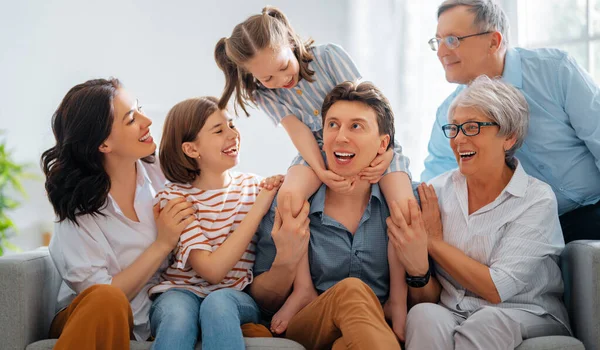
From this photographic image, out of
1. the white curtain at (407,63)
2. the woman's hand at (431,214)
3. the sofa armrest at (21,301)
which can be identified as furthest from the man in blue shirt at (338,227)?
the white curtain at (407,63)

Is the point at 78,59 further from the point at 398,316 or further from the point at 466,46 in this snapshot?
the point at 398,316

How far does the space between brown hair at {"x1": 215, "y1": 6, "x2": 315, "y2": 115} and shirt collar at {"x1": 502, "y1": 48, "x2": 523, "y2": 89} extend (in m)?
0.72

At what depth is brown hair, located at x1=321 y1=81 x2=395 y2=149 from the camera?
7.09 feet

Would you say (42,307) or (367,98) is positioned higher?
(367,98)

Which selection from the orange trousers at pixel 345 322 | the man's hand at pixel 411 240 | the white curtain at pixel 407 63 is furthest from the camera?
the white curtain at pixel 407 63

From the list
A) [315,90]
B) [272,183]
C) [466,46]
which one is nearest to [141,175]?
[272,183]

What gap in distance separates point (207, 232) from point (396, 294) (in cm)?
66

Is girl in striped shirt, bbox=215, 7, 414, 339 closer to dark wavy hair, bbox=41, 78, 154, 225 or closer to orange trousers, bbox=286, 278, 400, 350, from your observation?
orange trousers, bbox=286, 278, 400, 350

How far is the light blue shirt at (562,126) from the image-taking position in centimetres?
234

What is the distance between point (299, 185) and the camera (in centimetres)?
219

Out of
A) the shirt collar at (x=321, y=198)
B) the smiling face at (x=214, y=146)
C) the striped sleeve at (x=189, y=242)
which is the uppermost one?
the smiling face at (x=214, y=146)

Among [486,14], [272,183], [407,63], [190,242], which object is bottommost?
[190,242]

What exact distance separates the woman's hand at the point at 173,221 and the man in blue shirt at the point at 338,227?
267 millimetres

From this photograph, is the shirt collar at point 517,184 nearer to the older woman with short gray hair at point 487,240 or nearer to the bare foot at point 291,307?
the older woman with short gray hair at point 487,240
